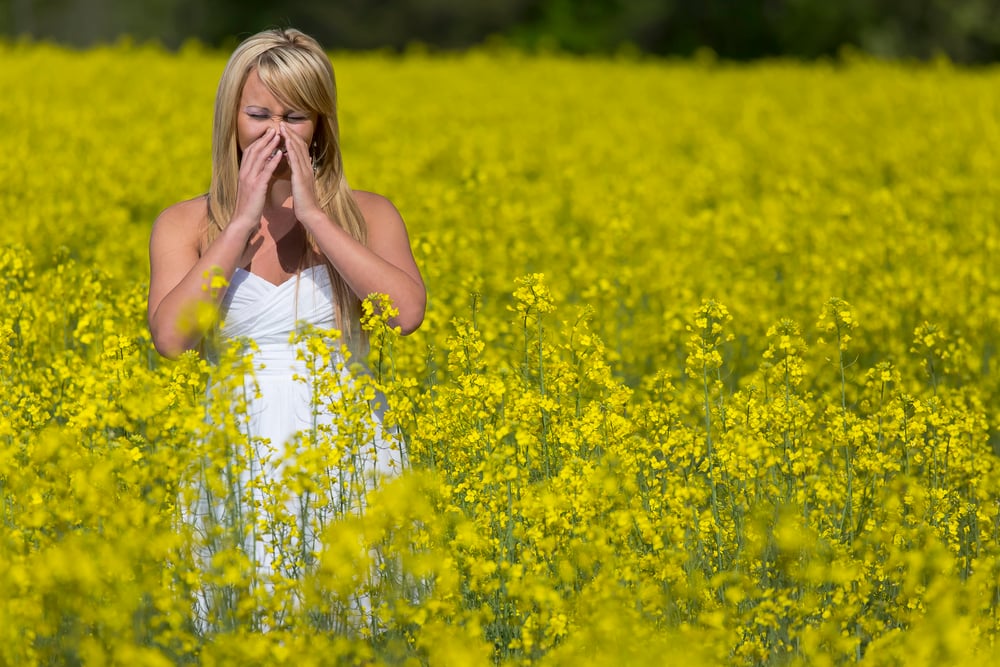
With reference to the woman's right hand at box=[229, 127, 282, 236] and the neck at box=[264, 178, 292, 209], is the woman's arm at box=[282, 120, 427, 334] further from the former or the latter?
the neck at box=[264, 178, 292, 209]

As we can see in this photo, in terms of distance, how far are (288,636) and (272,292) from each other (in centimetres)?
140

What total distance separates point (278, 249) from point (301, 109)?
1.67 ft

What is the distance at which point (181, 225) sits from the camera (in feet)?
13.9

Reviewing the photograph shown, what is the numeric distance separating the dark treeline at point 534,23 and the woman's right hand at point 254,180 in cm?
3373

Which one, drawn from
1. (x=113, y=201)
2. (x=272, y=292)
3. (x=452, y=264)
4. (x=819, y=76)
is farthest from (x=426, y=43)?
(x=272, y=292)

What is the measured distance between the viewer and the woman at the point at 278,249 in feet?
12.6

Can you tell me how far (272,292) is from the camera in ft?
13.5

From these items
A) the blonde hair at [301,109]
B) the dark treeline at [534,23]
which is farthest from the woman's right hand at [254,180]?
the dark treeline at [534,23]

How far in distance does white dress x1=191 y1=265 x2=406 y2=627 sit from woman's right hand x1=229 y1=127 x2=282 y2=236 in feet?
0.99

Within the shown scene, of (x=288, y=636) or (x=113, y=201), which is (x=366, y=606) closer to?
(x=288, y=636)

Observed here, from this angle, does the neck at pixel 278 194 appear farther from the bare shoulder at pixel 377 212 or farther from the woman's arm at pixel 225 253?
the woman's arm at pixel 225 253

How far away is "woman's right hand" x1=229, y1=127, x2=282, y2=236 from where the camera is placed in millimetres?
3836

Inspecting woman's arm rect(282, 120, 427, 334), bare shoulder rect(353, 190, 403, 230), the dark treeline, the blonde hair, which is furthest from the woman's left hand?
the dark treeline

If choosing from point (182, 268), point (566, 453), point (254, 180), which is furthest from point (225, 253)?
point (566, 453)
